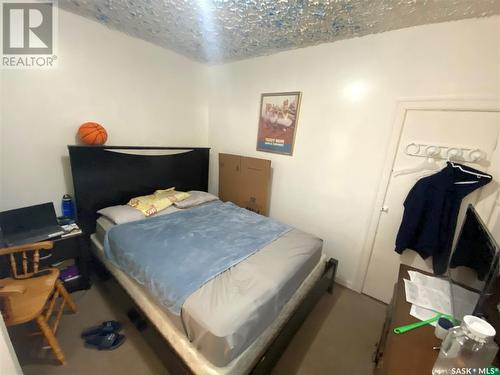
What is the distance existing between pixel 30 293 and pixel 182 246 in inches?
40.0

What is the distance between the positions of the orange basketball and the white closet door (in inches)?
113

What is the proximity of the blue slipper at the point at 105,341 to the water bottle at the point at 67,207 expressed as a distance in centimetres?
120

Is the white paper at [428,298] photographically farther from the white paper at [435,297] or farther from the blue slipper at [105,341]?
the blue slipper at [105,341]

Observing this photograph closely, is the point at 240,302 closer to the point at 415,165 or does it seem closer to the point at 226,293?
the point at 226,293

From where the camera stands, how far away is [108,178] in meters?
2.32

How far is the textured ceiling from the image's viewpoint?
157 cm

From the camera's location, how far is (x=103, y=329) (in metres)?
1.67

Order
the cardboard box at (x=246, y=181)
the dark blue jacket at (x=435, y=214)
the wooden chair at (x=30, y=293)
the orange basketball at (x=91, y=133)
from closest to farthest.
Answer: the wooden chair at (x=30, y=293)
the dark blue jacket at (x=435, y=214)
the orange basketball at (x=91, y=133)
the cardboard box at (x=246, y=181)

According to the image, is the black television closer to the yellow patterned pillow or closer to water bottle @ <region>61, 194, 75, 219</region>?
the yellow patterned pillow

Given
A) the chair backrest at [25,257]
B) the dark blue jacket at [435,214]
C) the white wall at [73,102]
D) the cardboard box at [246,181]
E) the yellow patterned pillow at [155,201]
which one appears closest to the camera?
the chair backrest at [25,257]

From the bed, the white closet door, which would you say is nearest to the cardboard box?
the bed

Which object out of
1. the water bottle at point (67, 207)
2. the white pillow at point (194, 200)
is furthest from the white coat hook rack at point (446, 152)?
the water bottle at point (67, 207)

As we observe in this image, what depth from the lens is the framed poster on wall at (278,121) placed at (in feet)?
A: 8.25

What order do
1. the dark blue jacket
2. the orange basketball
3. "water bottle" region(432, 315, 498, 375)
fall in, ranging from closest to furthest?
"water bottle" region(432, 315, 498, 375) → the dark blue jacket → the orange basketball
